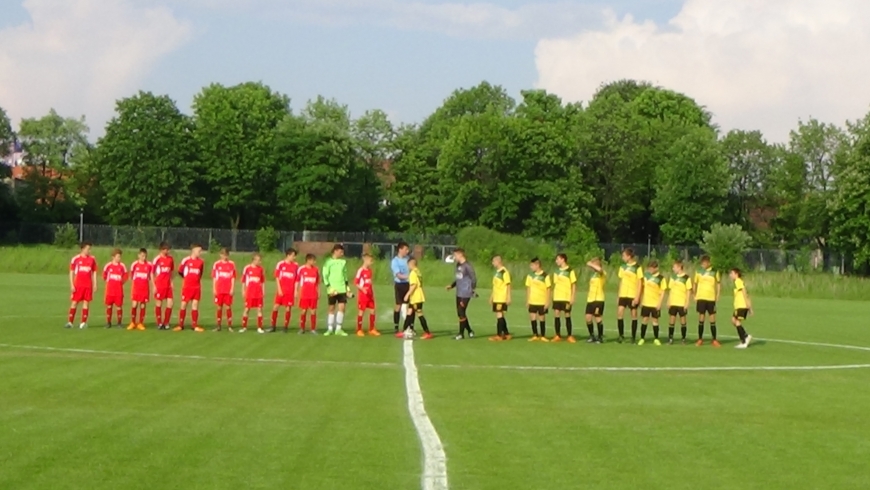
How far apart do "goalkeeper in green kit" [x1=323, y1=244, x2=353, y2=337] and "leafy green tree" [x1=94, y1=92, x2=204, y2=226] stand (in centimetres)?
6144

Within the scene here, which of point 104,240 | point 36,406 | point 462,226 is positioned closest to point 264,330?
point 36,406

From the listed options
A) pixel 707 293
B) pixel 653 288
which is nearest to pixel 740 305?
pixel 707 293

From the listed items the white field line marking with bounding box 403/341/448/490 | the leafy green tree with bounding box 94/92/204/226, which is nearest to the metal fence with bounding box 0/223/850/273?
the leafy green tree with bounding box 94/92/204/226

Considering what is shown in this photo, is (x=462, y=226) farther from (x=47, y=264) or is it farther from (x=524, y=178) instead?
(x=47, y=264)

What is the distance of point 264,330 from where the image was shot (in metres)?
26.3

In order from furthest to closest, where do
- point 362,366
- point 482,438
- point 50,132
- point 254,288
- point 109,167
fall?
point 50,132
point 109,167
point 254,288
point 362,366
point 482,438

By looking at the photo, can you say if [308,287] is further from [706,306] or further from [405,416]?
[405,416]

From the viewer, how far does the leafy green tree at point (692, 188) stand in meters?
86.7

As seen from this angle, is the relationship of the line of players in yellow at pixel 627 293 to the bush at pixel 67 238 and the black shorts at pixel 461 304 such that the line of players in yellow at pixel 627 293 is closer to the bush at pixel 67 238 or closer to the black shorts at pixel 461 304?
the black shorts at pixel 461 304

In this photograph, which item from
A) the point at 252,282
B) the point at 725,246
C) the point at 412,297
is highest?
the point at 725,246

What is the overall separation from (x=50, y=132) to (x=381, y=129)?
89.0 feet

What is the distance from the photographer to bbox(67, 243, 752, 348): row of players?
25312mm

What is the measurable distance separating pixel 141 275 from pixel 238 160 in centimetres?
6417

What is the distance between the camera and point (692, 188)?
8619 cm
